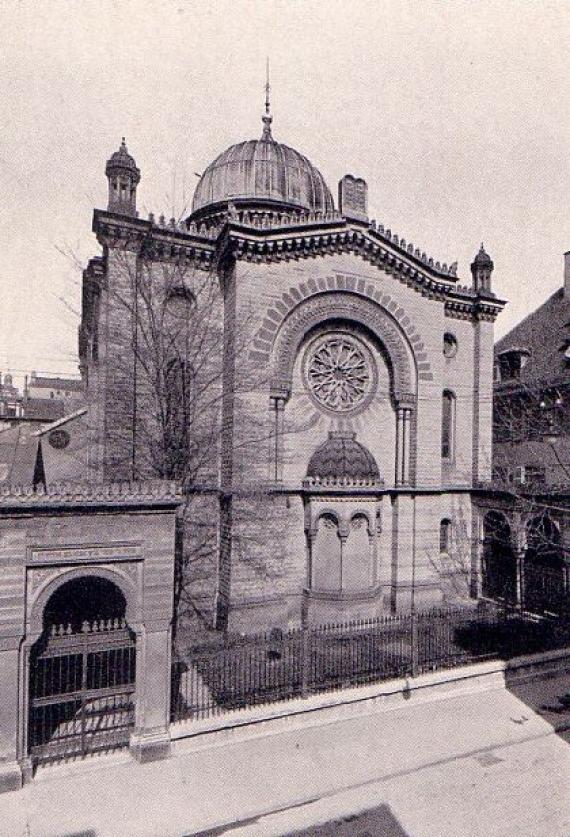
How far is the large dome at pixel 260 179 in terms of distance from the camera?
2462 centimetres

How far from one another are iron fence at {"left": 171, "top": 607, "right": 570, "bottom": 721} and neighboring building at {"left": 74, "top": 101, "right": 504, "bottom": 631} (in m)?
3.04

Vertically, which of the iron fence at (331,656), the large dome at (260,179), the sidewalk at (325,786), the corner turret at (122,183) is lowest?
the sidewalk at (325,786)

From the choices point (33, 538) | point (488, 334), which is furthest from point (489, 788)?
point (488, 334)

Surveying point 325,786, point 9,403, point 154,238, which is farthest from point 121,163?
point 9,403

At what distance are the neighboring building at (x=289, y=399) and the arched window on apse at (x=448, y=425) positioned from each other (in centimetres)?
148

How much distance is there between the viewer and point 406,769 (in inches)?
399

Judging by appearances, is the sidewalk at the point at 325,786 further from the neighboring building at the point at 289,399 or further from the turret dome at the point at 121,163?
the turret dome at the point at 121,163

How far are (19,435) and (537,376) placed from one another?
21.8m

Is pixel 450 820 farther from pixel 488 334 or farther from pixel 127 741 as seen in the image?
pixel 488 334

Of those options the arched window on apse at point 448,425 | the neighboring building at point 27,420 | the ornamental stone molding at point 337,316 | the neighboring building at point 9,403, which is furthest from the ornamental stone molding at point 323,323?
the neighboring building at point 9,403

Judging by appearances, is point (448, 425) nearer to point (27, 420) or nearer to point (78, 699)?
point (78, 699)

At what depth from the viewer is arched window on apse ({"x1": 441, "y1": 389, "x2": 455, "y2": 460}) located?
23375 mm

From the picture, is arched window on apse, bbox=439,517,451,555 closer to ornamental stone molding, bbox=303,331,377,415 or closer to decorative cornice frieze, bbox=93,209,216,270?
ornamental stone molding, bbox=303,331,377,415

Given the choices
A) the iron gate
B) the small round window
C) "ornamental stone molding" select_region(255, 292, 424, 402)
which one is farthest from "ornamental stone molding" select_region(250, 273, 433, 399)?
the iron gate
